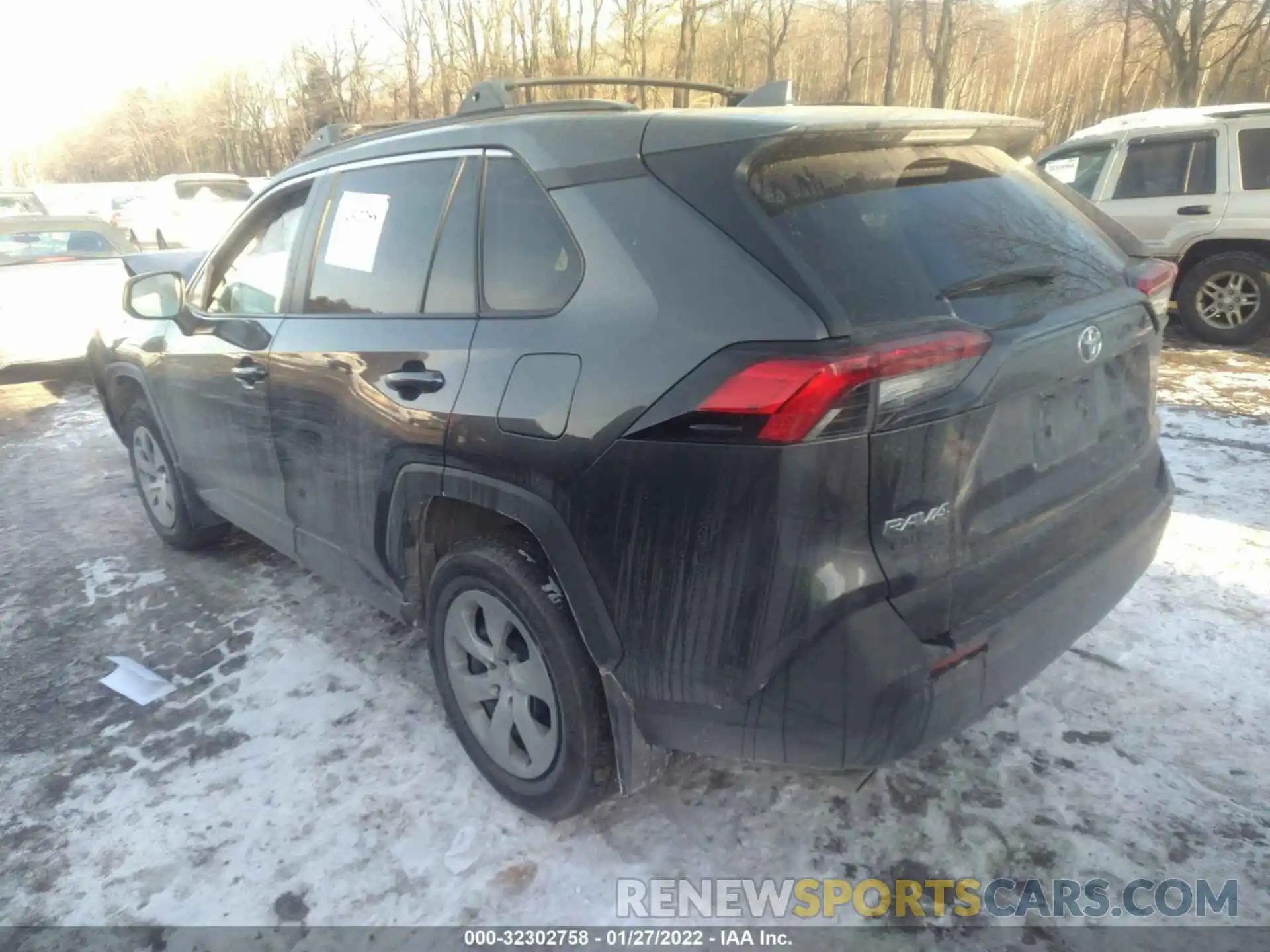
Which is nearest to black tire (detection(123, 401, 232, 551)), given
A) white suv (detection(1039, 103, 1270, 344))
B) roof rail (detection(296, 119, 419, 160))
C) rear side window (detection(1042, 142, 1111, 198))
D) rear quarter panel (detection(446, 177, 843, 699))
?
roof rail (detection(296, 119, 419, 160))

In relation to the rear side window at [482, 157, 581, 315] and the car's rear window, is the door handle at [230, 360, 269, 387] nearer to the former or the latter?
the rear side window at [482, 157, 581, 315]

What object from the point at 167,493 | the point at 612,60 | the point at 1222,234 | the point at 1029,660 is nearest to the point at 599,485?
the point at 1029,660

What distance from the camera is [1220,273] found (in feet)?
25.2

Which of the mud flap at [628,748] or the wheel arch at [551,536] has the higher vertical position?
the wheel arch at [551,536]

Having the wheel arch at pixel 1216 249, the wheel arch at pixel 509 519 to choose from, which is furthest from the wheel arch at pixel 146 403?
the wheel arch at pixel 1216 249

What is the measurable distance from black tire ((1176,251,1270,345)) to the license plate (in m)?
6.70

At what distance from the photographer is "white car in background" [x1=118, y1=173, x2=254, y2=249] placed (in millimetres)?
17250

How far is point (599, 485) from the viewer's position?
6.64 ft

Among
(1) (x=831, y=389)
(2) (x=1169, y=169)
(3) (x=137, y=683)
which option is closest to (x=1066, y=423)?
(1) (x=831, y=389)

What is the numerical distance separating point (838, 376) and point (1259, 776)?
1.91 m

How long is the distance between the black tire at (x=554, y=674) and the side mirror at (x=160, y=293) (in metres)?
2.11

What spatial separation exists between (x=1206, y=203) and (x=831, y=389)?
791 cm

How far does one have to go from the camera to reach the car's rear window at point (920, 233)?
6.17 ft

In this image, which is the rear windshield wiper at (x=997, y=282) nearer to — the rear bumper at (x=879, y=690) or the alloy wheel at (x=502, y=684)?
the rear bumper at (x=879, y=690)
